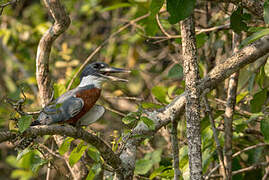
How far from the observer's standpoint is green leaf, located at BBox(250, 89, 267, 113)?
9.28 feet

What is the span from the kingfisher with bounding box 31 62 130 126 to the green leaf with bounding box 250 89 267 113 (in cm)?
92

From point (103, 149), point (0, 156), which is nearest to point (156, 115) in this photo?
point (103, 149)

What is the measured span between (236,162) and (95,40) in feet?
13.3

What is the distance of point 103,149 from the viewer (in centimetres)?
230

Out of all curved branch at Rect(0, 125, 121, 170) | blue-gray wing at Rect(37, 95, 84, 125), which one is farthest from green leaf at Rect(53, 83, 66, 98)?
curved branch at Rect(0, 125, 121, 170)

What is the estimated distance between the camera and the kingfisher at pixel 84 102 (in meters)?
2.98

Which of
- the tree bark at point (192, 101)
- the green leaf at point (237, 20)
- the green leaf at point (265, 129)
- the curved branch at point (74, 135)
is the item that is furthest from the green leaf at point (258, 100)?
the curved branch at point (74, 135)

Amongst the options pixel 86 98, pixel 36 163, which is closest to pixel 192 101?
pixel 36 163

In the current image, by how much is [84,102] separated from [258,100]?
51.8 inches

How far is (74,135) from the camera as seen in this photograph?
7.27ft

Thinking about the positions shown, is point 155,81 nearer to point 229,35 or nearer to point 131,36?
point 131,36

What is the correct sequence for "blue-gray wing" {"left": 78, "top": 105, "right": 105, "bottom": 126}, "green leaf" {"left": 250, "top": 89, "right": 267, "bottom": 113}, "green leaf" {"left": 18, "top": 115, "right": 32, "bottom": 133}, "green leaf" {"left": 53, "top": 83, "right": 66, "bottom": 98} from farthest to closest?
"green leaf" {"left": 53, "top": 83, "right": 66, "bottom": 98}, "blue-gray wing" {"left": 78, "top": 105, "right": 105, "bottom": 126}, "green leaf" {"left": 250, "top": 89, "right": 267, "bottom": 113}, "green leaf" {"left": 18, "top": 115, "right": 32, "bottom": 133}

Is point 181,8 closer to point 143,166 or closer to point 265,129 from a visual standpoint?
point 265,129

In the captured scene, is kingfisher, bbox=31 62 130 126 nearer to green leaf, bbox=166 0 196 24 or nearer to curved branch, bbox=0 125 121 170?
curved branch, bbox=0 125 121 170
